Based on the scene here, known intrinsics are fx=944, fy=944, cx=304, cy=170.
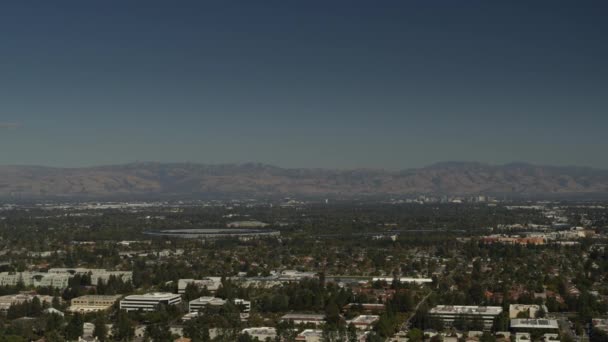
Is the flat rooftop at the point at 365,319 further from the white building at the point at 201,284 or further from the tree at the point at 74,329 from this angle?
the white building at the point at 201,284

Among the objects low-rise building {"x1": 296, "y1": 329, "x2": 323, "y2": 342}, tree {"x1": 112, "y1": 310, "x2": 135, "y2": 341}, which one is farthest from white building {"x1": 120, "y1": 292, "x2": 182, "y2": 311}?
low-rise building {"x1": 296, "y1": 329, "x2": 323, "y2": 342}

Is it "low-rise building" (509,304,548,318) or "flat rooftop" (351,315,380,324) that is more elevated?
"low-rise building" (509,304,548,318)

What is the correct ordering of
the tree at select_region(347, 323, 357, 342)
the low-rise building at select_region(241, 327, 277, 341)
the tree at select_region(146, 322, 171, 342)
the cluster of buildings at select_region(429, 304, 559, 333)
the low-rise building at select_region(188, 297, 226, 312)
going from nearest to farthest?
the tree at select_region(347, 323, 357, 342)
the tree at select_region(146, 322, 171, 342)
the low-rise building at select_region(241, 327, 277, 341)
the cluster of buildings at select_region(429, 304, 559, 333)
the low-rise building at select_region(188, 297, 226, 312)

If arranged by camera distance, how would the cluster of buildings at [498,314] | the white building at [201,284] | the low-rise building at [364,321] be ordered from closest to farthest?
the cluster of buildings at [498,314] → the low-rise building at [364,321] → the white building at [201,284]

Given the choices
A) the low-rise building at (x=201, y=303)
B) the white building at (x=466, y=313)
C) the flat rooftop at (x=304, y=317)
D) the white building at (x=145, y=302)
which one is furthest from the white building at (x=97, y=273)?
the white building at (x=466, y=313)

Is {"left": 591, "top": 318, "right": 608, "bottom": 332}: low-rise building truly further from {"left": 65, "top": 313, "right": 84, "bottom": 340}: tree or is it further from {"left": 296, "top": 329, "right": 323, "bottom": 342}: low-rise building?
{"left": 65, "top": 313, "right": 84, "bottom": 340}: tree

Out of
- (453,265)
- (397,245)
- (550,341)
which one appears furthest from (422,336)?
(397,245)
